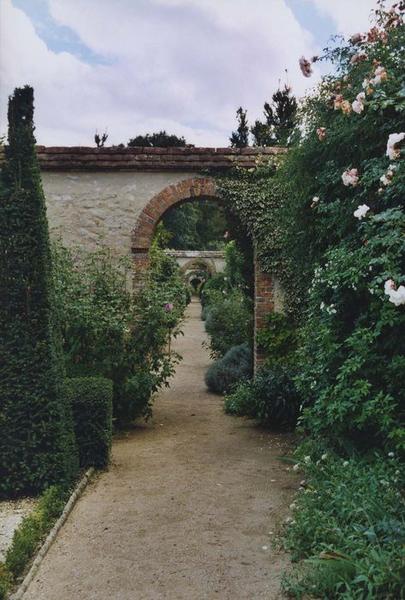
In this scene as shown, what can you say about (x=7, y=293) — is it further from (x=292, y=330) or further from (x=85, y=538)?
(x=292, y=330)

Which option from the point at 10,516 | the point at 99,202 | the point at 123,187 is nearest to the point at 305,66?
the point at 10,516

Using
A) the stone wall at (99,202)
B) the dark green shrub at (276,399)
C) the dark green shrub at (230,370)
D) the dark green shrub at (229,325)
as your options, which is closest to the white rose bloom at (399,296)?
the dark green shrub at (276,399)

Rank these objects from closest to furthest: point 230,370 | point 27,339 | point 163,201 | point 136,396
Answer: point 27,339
point 136,396
point 163,201
point 230,370

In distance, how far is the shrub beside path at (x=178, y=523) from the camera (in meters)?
3.35

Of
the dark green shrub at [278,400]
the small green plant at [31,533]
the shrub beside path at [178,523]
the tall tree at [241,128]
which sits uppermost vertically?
the tall tree at [241,128]

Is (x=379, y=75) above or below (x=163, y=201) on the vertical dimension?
above

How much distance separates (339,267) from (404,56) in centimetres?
169

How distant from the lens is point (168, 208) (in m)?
8.88

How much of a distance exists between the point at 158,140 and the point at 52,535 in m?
31.3

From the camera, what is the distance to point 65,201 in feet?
29.1

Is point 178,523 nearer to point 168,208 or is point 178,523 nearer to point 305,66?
point 305,66

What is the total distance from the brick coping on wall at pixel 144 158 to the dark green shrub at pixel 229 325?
3.18 meters

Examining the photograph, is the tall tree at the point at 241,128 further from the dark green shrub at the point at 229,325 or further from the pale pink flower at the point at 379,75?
the pale pink flower at the point at 379,75

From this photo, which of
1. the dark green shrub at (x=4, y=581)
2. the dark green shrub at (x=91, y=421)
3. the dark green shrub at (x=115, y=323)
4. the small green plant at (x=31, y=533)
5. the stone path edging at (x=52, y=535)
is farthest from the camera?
the dark green shrub at (x=115, y=323)
